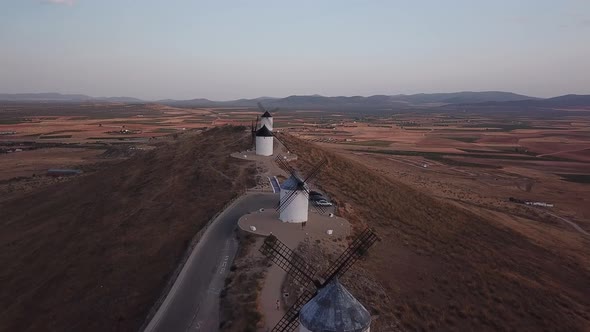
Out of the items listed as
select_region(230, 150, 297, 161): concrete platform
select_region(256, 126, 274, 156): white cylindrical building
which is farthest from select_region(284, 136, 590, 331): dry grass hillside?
select_region(256, 126, 274, 156): white cylindrical building

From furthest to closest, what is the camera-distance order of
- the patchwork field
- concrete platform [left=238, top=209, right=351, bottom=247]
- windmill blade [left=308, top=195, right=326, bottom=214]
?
windmill blade [left=308, top=195, right=326, bottom=214] < concrete platform [left=238, top=209, right=351, bottom=247] < the patchwork field

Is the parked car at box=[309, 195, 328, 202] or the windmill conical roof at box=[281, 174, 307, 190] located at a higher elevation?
the windmill conical roof at box=[281, 174, 307, 190]

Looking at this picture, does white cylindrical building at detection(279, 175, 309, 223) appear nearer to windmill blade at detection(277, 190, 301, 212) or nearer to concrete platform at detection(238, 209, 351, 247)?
windmill blade at detection(277, 190, 301, 212)

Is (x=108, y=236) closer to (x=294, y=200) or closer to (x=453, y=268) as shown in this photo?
(x=294, y=200)

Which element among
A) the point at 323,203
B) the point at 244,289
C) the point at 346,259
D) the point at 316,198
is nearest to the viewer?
the point at 346,259

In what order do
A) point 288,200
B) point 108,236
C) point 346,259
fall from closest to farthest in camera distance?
point 346,259
point 288,200
point 108,236

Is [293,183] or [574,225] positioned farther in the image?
[574,225]

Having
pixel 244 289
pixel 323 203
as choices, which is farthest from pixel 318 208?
pixel 244 289

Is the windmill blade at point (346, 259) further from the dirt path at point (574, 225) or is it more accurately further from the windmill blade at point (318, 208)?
the dirt path at point (574, 225)
